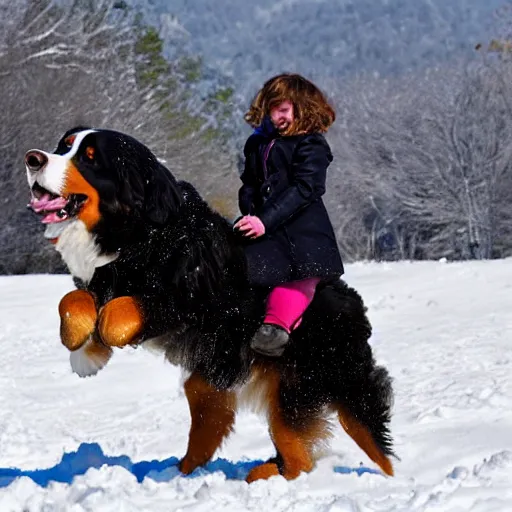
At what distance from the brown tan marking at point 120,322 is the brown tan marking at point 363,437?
1.09m

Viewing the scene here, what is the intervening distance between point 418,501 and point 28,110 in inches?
899

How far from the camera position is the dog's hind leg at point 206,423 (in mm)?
3832

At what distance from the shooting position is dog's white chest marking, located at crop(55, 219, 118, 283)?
3201 mm

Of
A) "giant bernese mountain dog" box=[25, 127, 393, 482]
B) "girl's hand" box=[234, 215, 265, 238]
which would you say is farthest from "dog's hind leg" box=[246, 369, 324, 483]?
"girl's hand" box=[234, 215, 265, 238]

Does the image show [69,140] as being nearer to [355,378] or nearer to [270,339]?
[270,339]

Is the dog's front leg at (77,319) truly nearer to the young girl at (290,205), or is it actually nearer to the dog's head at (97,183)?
the dog's head at (97,183)

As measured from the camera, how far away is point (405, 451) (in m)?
4.27

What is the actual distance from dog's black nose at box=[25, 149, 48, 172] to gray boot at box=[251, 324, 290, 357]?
1072mm

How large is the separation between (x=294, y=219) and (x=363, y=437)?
1041 mm

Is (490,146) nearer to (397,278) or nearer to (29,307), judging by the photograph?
(397,278)

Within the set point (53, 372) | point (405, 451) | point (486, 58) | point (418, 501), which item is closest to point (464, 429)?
point (405, 451)

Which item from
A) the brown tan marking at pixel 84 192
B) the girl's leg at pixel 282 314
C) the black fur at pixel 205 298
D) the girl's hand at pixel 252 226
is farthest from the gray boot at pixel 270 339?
the brown tan marking at pixel 84 192

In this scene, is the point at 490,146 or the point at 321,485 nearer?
the point at 321,485

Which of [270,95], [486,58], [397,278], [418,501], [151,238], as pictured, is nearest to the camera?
[418,501]
